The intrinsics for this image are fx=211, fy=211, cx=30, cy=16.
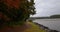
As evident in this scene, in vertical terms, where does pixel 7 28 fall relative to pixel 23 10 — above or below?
below

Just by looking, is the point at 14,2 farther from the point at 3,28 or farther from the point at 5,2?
the point at 3,28

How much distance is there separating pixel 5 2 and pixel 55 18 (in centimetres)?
827

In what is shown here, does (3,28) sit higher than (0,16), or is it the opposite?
(0,16)

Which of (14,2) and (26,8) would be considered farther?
(26,8)

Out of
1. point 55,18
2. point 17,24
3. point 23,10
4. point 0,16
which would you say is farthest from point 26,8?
point 55,18

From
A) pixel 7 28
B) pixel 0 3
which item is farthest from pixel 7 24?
pixel 0 3

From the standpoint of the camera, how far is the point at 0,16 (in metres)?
4.86

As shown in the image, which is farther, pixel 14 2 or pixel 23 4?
pixel 23 4

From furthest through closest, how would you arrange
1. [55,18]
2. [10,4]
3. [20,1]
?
[55,18], [20,1], [10,4]

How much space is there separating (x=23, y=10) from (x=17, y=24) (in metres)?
0.40

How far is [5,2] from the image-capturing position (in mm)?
4898

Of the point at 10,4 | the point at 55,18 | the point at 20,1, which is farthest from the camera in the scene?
the point at 55,18

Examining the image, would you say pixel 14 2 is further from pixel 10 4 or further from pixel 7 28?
pixel 7 28

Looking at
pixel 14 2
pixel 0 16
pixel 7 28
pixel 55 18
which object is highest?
pixel 14 2
